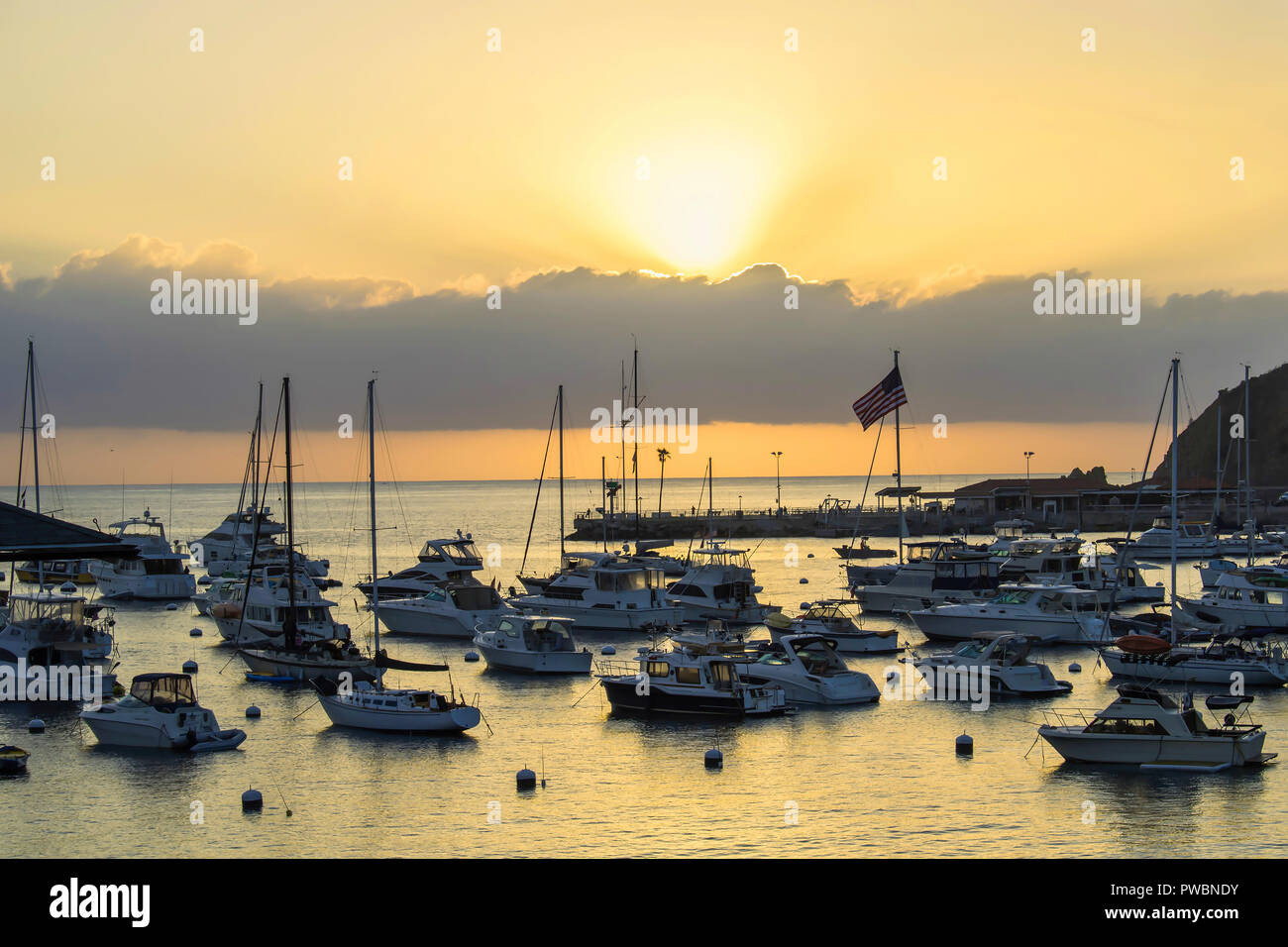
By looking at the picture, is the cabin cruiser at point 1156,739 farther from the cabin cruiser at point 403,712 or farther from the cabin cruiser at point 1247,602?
the cabin cruiser at point 1247,602

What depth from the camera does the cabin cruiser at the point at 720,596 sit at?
64000 mm

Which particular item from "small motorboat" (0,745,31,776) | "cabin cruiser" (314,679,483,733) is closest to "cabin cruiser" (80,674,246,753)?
"small motorboat" (0,745,31,776)

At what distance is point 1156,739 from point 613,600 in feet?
115

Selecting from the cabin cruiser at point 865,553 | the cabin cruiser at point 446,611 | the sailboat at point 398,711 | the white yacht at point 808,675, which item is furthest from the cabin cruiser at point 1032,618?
the cabin cruiser at point 865,553

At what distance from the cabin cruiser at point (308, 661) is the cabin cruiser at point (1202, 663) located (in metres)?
29.6

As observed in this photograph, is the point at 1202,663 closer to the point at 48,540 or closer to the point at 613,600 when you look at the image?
the point at 613,600

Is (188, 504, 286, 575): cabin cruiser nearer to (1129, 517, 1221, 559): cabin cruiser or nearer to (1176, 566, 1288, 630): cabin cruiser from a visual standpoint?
(1176, 566, 1288, 630): cabin cruiser

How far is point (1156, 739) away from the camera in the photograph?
31.6 metres

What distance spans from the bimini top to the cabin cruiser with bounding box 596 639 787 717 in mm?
13852

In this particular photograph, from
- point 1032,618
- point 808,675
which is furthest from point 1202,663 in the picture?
point 808,675

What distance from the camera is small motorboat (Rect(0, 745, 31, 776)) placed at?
32531 millimetres

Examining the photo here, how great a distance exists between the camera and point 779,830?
88.2ft
